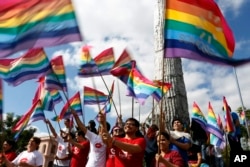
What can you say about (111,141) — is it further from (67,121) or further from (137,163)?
(67,121)

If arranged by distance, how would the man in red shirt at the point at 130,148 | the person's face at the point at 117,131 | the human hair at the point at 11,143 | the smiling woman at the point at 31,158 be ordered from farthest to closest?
the human hair at the point at 11,143 → the smiling woman at the point at 31,158 → the person's face at the point at 117,131 → the man in red shirt at the point at 130,148

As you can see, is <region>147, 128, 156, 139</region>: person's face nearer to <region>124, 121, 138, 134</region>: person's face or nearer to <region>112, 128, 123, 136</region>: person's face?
<region>112, 128, 123, 136</region>: person's face

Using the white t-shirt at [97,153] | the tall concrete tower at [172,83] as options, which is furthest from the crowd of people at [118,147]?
the tall concrete tower at [172,83]

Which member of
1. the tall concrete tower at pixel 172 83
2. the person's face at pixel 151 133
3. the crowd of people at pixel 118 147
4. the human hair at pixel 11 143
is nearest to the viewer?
the crowd of people at pixel 118 147

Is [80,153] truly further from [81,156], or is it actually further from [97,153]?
[97,153]

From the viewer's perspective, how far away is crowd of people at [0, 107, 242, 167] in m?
4.16

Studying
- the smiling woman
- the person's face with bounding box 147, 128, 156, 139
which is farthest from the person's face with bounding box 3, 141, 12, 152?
the person's face with bounding box 147, 128, 156, 139

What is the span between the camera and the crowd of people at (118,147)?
4.16 m

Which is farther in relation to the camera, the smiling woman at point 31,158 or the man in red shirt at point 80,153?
the smiling woman at point 31,158

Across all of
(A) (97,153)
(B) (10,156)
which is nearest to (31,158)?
(B) (10,156)

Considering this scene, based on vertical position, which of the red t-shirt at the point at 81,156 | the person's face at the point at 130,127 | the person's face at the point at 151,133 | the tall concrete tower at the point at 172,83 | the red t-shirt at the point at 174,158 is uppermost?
the tall concrete tower at the point at 172,83

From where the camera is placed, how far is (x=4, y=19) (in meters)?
4.37

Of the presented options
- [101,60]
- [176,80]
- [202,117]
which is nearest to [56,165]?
[101,60]

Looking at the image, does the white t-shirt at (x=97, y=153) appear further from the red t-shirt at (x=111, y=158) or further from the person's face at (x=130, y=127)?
the person's face at (x=130, y=127)
